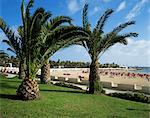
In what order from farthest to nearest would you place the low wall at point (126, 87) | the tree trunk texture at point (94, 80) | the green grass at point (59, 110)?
the low wall at point (126, 87)
the tree trunk texture at point (94, 80)
the green grass at point (59, 110)

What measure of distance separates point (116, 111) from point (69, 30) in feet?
18.7

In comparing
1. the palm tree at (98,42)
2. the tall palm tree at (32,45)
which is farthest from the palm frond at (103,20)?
the tall palm tree at (32,45)

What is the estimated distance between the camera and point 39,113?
378 inches

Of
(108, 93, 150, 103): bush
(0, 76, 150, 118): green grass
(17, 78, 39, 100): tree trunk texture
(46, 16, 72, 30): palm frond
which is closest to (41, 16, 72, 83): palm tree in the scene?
(46, 16, 72, 30): palm frond

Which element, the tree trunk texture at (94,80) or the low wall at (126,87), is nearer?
the tree trunk texture at (94,80)

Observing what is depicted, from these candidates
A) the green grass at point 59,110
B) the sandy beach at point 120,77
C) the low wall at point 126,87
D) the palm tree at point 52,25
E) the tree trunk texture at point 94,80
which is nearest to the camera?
the green grass at point 59,110

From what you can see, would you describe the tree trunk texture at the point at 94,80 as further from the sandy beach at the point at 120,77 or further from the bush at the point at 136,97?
the sandy beach at the point at 120,77

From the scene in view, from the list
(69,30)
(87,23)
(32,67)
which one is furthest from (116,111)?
(87,23)

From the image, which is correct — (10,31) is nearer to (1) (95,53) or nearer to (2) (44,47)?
(2) (44,47)

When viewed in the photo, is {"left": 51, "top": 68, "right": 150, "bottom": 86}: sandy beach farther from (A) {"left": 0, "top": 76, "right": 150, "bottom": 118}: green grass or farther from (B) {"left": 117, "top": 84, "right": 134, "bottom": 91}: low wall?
(A) {"left": 0, "top": 76, "right": 150, "bottom": 118}: green grass

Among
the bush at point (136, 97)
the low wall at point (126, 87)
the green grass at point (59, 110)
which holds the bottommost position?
the green grass at point (59, 110)

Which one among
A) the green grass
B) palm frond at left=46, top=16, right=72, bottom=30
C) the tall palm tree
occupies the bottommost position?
the green grass

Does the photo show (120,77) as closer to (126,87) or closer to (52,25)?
(126,87)

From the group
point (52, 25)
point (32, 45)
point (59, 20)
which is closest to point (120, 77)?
point (59, 20)
